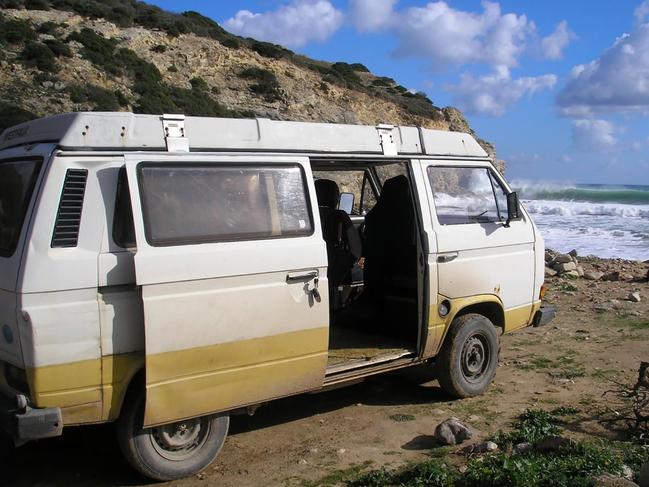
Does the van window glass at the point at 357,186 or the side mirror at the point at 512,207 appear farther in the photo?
the van window glass at the point at 357,186

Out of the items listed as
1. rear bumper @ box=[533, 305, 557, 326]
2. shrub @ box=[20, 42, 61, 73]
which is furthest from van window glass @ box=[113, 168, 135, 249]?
shrub @ box=[20, 42, 61, 73]

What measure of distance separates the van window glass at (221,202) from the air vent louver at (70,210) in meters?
0.37

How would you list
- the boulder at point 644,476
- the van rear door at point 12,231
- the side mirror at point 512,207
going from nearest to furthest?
the van rear door at point 12,231 → the boulder at point 644,476 → the side mirror at point 512,207

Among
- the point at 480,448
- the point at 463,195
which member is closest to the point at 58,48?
the point at 463,195

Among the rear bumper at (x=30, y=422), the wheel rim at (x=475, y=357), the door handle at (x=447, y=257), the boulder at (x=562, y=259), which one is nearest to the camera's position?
the rear bumper at (x=30, y=422)

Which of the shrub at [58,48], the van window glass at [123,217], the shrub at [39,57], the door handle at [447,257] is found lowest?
the door handle at [447,257]

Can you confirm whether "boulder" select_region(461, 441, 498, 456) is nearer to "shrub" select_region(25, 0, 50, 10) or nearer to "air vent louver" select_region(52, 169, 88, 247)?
"air vent louver" select_region(52, 169, 88, 247)

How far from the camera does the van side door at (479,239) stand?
585 centimetres

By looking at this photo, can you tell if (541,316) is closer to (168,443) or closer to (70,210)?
(168,443)

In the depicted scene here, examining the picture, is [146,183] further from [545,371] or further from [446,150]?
[545,371]

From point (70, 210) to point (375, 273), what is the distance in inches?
138

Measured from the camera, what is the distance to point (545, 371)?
7.18 m

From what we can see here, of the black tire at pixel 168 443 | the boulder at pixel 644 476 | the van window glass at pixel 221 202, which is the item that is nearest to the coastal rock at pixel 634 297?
the boulder at pixel 644 476

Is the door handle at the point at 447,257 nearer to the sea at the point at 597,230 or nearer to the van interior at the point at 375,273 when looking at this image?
the van interior at the point at 375,273
